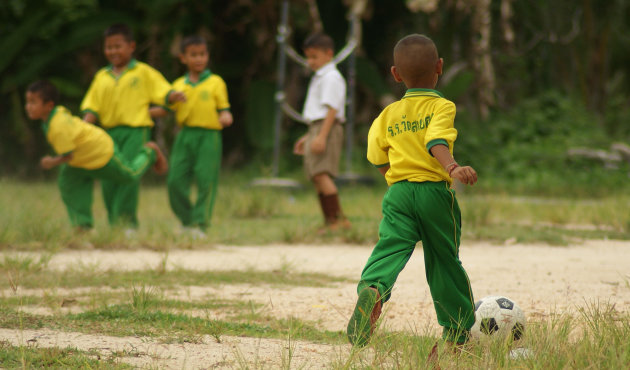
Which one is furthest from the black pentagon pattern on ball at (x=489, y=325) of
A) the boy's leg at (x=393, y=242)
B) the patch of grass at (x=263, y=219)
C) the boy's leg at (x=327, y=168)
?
the boy's leg at (x=327, y=168)

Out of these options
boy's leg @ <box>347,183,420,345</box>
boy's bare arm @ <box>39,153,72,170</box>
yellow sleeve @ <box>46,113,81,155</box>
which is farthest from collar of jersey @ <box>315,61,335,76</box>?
boy's leg @ <box>347,183,420,345</box>

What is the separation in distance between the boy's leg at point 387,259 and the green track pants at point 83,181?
152 inches

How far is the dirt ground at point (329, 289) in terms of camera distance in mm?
3148

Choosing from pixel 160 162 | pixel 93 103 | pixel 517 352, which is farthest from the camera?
pixel 160 162

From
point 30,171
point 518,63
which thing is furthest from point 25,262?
point 518,63

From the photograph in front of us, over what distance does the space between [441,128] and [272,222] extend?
5330mm

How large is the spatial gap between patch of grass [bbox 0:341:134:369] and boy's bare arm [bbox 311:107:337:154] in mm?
4143

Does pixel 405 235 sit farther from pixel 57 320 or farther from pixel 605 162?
pixel 605 162

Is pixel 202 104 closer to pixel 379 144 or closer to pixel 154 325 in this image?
pixel 154 325

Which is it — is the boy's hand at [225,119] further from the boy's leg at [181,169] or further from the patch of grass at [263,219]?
the patch of grass at [263,219]

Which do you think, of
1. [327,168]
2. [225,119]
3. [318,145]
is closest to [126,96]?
[225,119]

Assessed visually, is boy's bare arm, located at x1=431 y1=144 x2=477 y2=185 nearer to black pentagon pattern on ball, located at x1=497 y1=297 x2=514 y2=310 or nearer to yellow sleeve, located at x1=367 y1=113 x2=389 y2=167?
yellow sleeve, located at x1=367 y1=113 x2=389 y2=167

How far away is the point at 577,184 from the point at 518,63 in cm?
519

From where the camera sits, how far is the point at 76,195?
22.1ft
